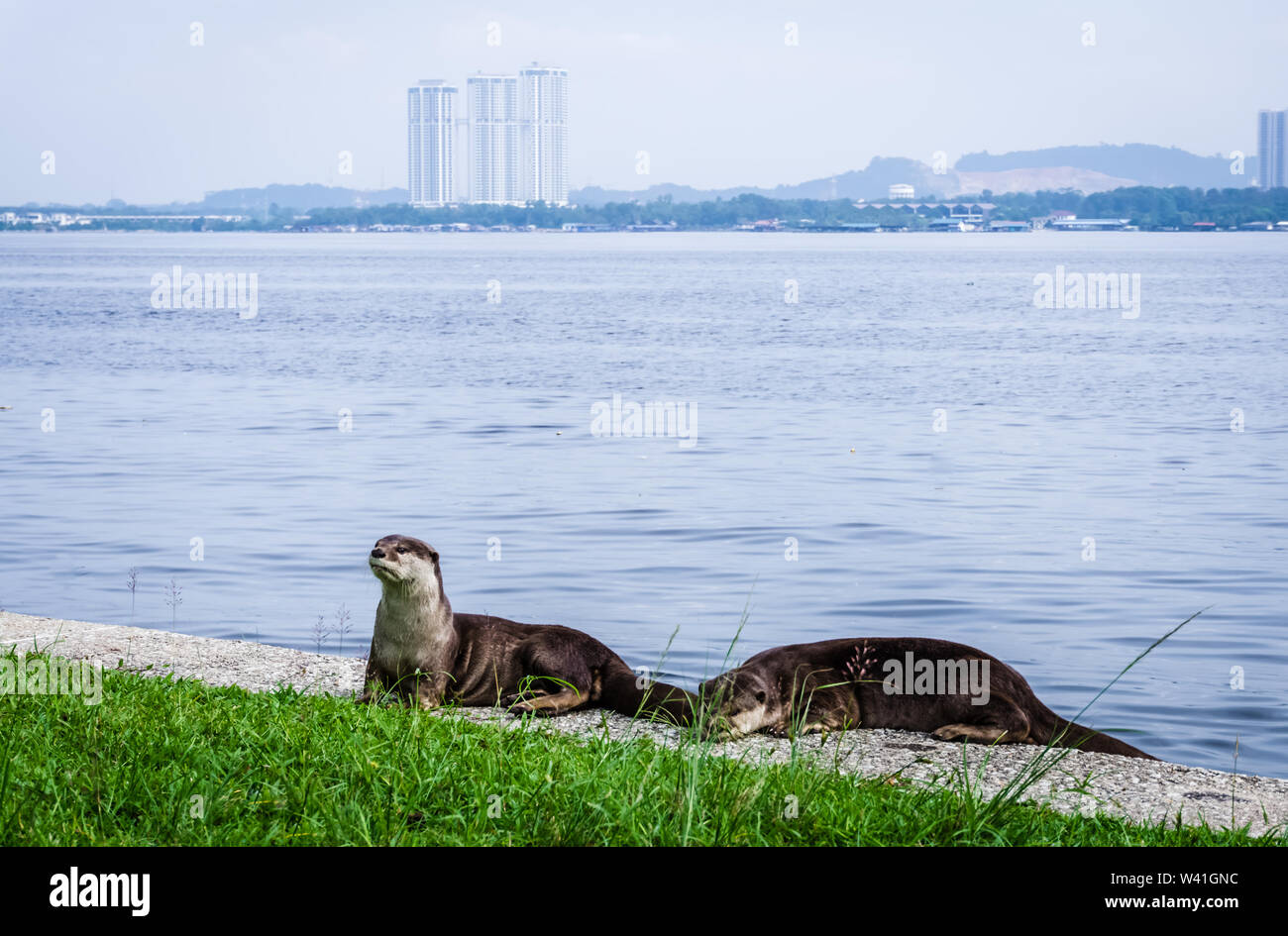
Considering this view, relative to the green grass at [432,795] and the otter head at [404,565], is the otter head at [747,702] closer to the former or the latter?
the green grass at [432,795]

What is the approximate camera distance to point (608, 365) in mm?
40094

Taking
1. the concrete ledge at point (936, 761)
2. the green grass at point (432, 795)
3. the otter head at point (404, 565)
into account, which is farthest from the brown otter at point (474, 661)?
the green grass at point (432, 795)

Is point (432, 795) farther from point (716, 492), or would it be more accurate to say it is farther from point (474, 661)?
point (716, 492)

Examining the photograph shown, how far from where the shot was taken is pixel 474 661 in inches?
317

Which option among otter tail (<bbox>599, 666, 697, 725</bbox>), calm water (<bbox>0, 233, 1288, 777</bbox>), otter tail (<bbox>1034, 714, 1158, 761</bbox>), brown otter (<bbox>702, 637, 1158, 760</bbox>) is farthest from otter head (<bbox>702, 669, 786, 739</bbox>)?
calm water (<bbox>0, 233, 1288, 777</bbox>)

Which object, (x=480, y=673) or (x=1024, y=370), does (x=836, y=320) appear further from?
(x=480, y=673)

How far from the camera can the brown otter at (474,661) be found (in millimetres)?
7695

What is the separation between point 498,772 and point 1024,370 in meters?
34.5

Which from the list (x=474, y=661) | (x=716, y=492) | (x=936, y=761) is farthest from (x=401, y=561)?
(x=716, y=492)

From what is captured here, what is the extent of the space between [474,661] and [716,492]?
470 inches

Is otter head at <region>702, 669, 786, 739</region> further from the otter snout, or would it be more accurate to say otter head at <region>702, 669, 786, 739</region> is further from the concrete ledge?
the otter snout

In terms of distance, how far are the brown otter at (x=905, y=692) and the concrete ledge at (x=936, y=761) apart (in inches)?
4.4

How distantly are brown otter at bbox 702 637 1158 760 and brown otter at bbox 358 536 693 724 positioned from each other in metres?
0.53
